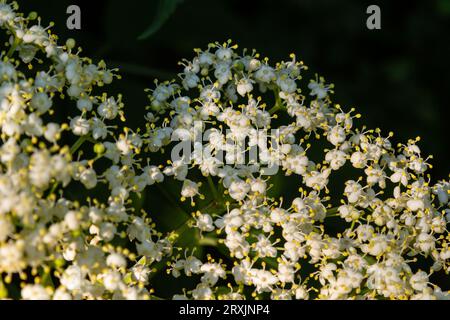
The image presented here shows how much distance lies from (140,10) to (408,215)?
1589 millimetres

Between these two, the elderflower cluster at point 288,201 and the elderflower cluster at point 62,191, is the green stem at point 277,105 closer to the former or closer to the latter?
the elderflower cluster at point 288,201

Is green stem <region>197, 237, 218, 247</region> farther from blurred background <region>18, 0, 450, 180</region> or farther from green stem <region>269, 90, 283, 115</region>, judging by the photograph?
blurred background <region>18, 0, 450, 180</region>

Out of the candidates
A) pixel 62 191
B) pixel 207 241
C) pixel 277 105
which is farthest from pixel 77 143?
pixel 277 105

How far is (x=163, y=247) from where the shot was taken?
7.77 ft

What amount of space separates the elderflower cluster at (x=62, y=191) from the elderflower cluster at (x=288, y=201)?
0.60 ft

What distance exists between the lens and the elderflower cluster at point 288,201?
241cm

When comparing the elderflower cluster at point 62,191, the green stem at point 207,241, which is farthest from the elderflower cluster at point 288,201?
the elderflower cluster at point 62,191

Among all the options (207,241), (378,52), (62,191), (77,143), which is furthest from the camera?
(378,52)

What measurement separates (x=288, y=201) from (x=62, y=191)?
94 cm

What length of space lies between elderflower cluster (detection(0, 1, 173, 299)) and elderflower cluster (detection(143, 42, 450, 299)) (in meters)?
0.18

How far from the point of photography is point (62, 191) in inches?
84.7

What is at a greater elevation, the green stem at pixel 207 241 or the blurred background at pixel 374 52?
the blurred background at pixel 374 52

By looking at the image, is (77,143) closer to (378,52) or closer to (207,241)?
(207,241)

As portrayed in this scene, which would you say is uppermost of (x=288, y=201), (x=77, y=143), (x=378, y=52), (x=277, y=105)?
(x=378, y=52)
